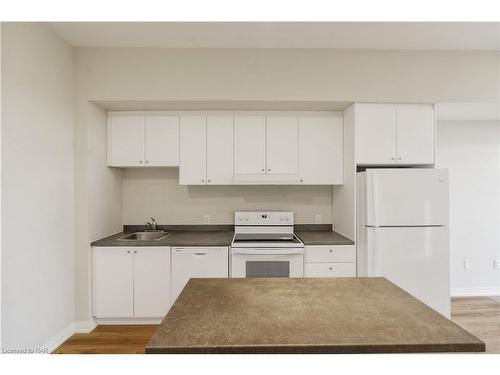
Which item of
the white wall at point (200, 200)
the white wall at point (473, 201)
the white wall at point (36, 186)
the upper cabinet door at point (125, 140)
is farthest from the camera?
the white wall at point (473, 201)

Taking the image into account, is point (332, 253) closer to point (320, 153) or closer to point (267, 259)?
point (267, 259)

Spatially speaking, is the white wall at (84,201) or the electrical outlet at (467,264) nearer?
the white wall at (84,201)

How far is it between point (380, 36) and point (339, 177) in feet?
4.38

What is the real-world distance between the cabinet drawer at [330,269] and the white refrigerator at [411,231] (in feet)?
0.58

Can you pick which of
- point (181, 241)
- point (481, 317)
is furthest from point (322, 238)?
point (481, 317)

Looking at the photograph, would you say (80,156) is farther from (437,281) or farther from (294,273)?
(437,281)

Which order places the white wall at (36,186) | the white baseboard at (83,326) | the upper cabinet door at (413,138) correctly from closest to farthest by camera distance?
1. the white wall at (36,186)
2. the white baseboard at (83,326)
3. the upper cabinet door at (413,138)

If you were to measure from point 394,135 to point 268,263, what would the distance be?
172 cm

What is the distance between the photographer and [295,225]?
3.49 meters

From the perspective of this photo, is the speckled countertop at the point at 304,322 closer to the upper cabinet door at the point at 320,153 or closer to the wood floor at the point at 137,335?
the wood floor at the point at 137,335

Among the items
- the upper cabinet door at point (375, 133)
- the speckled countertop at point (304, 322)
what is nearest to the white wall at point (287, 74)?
the upper cabinet door at point (375, 133)

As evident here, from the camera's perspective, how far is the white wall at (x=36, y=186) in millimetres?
1916

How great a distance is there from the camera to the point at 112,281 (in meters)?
2.78

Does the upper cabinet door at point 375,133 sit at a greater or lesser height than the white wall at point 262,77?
lesser
